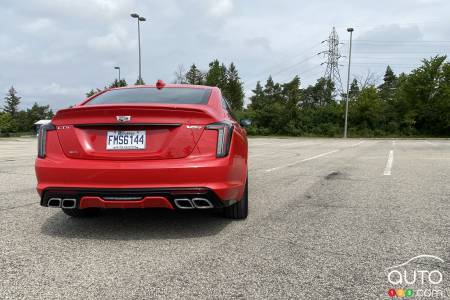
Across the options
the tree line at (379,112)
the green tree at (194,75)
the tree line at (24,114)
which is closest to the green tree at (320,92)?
the tree line at (379,112)

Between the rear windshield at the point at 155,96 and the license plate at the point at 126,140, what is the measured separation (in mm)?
645

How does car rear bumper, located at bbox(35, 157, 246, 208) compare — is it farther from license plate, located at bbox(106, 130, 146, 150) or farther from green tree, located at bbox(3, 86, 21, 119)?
green tree, located at bbox(3, 86, 21, 119)

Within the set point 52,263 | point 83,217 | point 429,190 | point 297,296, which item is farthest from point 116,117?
point 429,190

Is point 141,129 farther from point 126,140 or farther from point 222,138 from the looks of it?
point 222,138

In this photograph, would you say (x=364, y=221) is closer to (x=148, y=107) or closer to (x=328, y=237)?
(x=328, y=237)

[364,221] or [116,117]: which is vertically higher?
[116,117]

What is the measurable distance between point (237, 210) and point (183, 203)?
0.99 m

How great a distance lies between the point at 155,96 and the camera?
4387mm

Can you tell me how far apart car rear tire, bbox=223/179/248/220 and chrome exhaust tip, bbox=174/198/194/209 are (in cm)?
89

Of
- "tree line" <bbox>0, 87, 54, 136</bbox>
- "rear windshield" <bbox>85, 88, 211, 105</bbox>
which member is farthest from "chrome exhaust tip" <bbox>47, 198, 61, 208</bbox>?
"tree line" <bbox>0, 87, 54, 136</bbox>

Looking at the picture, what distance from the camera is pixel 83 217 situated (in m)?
4.70

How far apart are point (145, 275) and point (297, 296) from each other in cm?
104

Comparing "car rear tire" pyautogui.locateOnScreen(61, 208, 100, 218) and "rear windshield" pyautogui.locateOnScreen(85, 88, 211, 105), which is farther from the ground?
"rear windshield" pyautogui.locateOnScreen(85, 88, 211, 105)

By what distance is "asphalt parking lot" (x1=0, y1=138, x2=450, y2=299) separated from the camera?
2.73 meters
